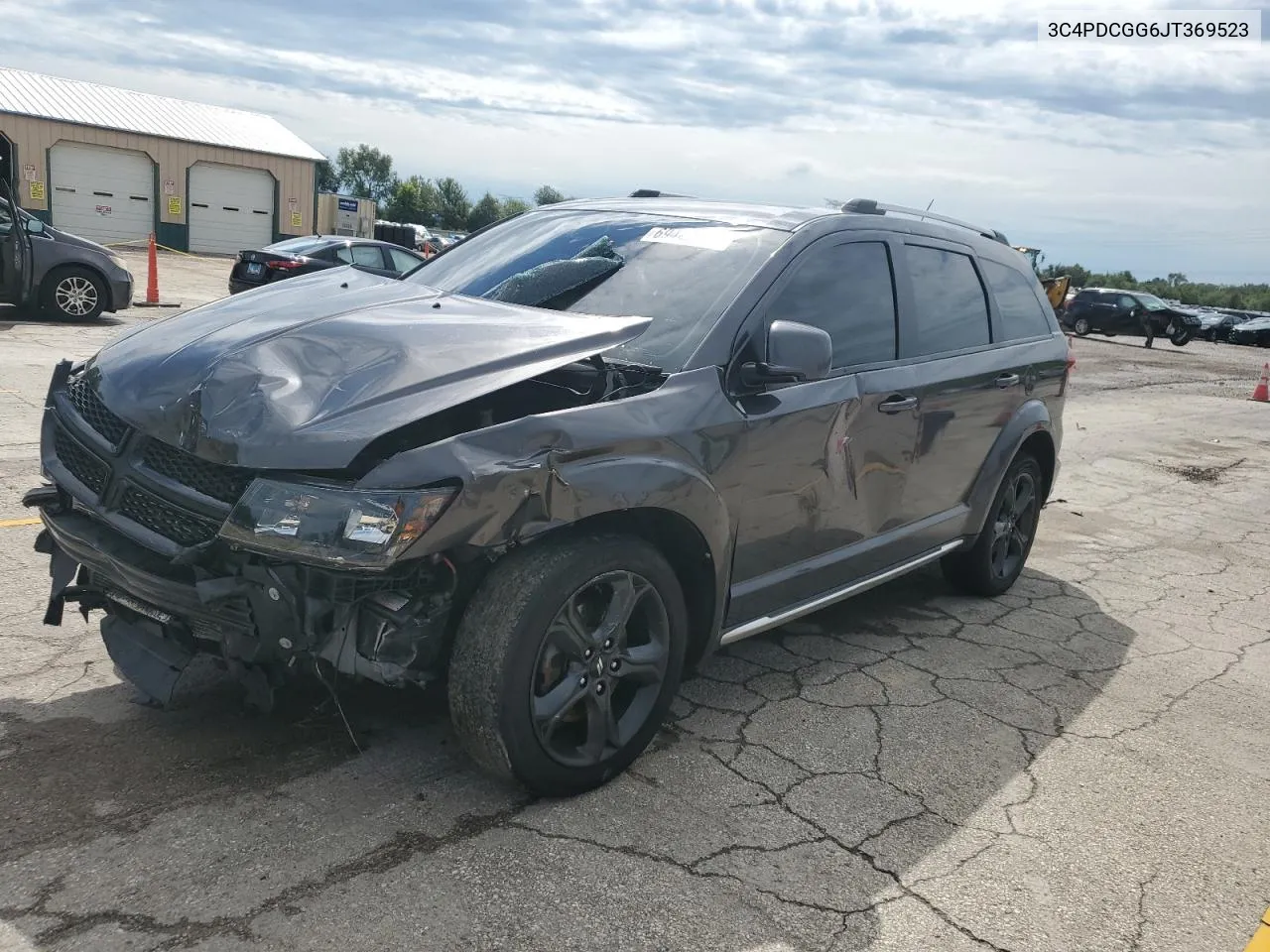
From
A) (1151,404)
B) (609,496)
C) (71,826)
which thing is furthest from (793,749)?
(1151,404)

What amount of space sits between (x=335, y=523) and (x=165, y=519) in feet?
2.18

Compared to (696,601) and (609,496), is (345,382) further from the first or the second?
(696,601)

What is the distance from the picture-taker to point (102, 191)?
3459 centimetres

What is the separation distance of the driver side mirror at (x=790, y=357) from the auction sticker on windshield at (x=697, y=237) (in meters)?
0.58

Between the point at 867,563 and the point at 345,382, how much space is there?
230 cm

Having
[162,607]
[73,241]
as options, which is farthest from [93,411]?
[73,241]

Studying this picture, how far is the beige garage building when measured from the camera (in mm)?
33438

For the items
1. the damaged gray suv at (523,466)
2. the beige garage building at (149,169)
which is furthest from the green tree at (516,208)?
the beige garage building at (149,169)

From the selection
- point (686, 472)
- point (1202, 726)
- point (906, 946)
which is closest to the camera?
point (906, 946)

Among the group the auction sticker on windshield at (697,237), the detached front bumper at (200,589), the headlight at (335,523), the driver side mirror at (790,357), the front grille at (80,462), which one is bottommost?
the detached front bumper at (200,589)

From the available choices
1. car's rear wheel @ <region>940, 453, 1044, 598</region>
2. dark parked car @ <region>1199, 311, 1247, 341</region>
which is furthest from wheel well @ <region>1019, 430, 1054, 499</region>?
dark parked car @ <region>1199, 311, 1247, 341</region>

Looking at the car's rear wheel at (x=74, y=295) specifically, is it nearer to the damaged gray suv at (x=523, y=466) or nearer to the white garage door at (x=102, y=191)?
the damaged gray suv at (x=523, y=466)

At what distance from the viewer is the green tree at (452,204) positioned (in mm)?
82312

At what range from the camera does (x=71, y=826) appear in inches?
112
